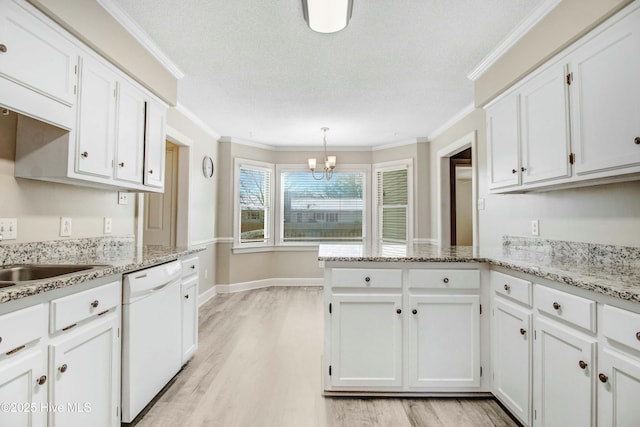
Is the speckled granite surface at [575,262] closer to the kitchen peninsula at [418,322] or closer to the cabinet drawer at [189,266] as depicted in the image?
the kitchen peninsula at [418,322]

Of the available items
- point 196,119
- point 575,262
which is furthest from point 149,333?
point 196,119

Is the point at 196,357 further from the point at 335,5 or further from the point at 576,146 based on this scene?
the point at 576,146

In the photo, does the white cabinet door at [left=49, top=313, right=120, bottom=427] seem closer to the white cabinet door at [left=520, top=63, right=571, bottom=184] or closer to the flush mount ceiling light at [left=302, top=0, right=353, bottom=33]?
the flush mount ceiling light at [left=302, top=0, right=353, bottom=33]

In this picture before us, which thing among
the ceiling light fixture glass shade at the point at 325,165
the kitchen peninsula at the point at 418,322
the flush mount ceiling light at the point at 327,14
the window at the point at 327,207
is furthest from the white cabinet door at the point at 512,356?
the window at the point at 327,207

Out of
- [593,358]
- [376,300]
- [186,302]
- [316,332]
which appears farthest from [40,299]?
[316,332]

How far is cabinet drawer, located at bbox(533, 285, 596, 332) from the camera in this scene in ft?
4.32

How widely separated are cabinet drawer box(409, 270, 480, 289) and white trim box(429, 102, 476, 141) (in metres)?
2.11

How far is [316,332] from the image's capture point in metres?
3.36

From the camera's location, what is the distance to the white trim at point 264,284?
5066 mm

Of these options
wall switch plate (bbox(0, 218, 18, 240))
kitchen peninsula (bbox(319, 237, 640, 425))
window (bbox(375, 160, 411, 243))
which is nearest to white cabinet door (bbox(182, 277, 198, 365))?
wall switch plate (bbox(0, 218, 18, 240))

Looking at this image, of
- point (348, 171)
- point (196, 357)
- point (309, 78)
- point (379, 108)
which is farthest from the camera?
point (348, 171)

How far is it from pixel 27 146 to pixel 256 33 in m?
1.62

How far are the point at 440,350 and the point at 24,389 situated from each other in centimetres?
211

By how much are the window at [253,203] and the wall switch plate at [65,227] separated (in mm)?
3104
